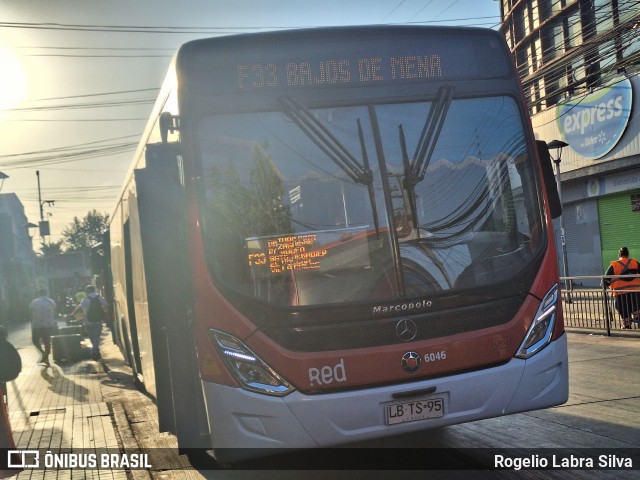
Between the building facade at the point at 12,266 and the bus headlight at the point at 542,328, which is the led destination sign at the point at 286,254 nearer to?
the bus headlight at the point at 542,328

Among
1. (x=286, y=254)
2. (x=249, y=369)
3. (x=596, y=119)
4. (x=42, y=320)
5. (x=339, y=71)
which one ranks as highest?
(x=596, y=119)

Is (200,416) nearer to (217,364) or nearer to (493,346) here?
(217,364)

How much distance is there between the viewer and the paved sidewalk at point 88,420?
269 inches

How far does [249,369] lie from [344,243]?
101 centimetres

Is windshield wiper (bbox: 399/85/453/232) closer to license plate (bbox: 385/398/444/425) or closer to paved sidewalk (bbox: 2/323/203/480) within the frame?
license plate (bbox: 385/398/444/425)

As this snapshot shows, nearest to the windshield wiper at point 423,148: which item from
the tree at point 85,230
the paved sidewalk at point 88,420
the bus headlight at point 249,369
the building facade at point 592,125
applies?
the bus headlight at point 249,369

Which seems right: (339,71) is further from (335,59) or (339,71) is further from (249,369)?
(249,369)

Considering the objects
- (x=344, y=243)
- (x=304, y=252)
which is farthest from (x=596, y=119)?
(x=304, y=252)

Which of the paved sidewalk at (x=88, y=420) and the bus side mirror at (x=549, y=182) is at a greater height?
the bus side mirror at (x=549, y=182)

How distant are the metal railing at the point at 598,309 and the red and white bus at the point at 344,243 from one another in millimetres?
8819

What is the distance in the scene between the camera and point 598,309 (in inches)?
565

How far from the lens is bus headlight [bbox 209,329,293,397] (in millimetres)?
4977

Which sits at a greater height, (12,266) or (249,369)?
(12,266)

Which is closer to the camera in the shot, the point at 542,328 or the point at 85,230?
the point at 542,328
